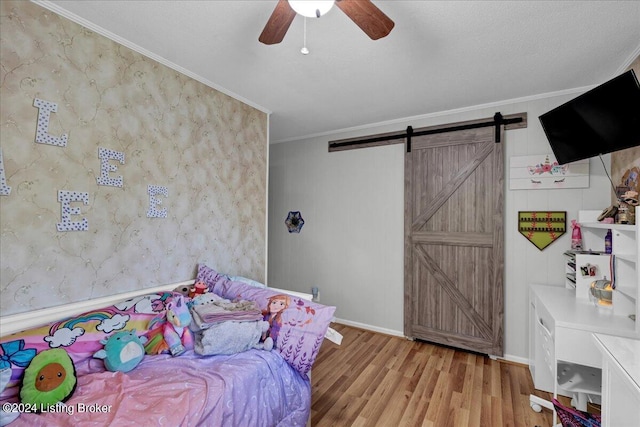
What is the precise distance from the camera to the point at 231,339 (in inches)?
66.6

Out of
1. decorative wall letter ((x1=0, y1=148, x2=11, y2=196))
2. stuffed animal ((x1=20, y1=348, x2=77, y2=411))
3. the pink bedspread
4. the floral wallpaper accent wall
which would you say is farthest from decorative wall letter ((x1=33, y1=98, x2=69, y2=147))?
the pink bedspread

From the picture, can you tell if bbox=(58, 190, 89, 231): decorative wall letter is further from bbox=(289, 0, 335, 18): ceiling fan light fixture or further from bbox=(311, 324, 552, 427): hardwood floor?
bbox=(311, 324, 552, 427): hardwood floor

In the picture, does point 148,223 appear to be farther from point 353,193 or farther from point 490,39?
point 490,39

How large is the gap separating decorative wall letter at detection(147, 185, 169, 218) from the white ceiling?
0.98 m

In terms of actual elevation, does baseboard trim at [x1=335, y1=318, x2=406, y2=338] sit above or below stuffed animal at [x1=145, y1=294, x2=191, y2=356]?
Result: below

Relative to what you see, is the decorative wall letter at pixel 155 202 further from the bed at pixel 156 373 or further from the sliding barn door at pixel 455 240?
the sliding barn door at pixel 455 240

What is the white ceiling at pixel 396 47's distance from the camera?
1594mm

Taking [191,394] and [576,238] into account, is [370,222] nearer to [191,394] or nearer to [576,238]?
[576,238]

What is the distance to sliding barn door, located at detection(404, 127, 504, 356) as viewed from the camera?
2846mm

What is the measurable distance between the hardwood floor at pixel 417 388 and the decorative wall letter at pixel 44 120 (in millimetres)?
2426

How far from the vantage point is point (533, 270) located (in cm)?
271

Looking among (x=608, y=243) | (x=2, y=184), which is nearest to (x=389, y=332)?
(x=608, y=243)

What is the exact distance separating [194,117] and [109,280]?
55.5 inches

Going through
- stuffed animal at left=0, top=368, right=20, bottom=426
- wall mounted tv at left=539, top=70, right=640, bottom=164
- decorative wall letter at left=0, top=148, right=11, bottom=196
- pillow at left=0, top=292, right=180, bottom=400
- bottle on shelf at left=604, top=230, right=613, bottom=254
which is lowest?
stuffed animal at left=0, top=368, right=20, bottom=426
